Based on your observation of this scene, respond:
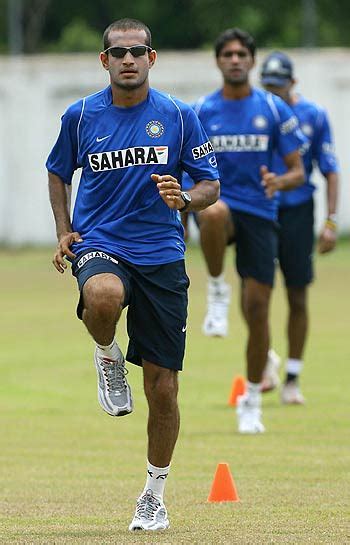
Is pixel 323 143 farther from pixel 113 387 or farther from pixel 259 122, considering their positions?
pixel 113 387

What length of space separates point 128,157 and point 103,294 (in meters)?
0.73

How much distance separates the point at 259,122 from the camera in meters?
11.4

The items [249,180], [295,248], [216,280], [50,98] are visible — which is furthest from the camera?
[50,98]

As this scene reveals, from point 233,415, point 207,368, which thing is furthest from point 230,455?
point 207,368

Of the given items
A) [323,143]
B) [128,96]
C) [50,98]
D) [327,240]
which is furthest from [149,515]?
[50,98]

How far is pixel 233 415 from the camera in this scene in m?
12.4

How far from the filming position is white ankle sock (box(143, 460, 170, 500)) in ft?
24.7

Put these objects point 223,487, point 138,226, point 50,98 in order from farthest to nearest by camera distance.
→ point 50,98
point 223,487
point 138,226

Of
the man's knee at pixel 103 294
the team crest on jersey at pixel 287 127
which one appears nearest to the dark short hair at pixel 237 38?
the team crest on jersey at pixel 287 127

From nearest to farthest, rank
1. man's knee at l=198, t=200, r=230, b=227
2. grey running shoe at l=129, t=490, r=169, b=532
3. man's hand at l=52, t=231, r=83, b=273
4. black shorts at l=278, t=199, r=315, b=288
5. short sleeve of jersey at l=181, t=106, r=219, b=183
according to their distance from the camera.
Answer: grey running shoe at l=129, t=490, r=169, b=532 → man's hand at l=52, t=231, r=83, b=273 → short sleeve of jersey at l=181, t=106, r=219, b=183 → man's knee at l=198, t=200, r=230, b=227 → black shorts at l=278, t=199, r=315, b=288

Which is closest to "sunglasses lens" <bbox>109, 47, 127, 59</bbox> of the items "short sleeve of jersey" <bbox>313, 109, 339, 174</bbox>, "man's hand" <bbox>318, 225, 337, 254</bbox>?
"man's hand" <bbox>318, 225, 337, 254</bbox>

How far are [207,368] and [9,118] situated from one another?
889 inches

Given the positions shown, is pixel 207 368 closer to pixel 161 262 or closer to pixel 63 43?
pixel 161 262

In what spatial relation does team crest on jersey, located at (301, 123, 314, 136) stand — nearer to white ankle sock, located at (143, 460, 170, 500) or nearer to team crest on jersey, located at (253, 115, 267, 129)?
team crest on jersey, located at (253, 115, 267, 129)
